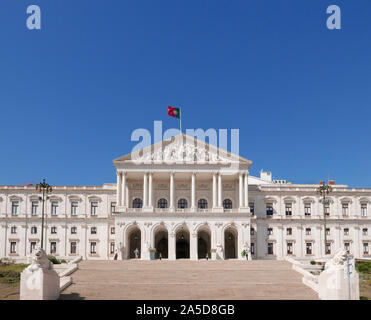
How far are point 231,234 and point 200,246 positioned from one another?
17.1 ft

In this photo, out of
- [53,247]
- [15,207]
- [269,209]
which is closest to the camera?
[53,247]

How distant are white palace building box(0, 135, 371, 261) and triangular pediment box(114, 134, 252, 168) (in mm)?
138

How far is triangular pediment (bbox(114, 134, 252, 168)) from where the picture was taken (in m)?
60.8

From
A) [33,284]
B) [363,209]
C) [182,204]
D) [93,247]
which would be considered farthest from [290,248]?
[33,284]

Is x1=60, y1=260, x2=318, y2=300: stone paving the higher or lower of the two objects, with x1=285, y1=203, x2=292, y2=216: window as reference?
lower

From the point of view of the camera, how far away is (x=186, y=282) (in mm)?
34062

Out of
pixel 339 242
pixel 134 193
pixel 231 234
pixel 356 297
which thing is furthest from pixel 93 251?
pixel 356 297

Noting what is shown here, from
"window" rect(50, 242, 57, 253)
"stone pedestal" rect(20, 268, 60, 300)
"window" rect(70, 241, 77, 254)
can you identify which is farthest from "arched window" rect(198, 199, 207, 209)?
"stone pedestal" rect(20, 268, 60, 300)

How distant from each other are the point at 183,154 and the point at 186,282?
28912 mm

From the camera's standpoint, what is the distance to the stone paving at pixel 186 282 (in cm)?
2873

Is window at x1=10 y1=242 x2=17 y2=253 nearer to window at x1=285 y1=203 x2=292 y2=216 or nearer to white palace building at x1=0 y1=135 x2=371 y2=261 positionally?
white palace building at x1=0 y1=135 x2=371 y2=261

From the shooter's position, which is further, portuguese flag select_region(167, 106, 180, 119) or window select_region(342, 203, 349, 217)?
window select_region(342, 203, 349, 217)

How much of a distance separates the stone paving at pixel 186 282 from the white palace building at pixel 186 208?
1696 cm

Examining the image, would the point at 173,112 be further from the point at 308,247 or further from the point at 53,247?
the point at 308,247
